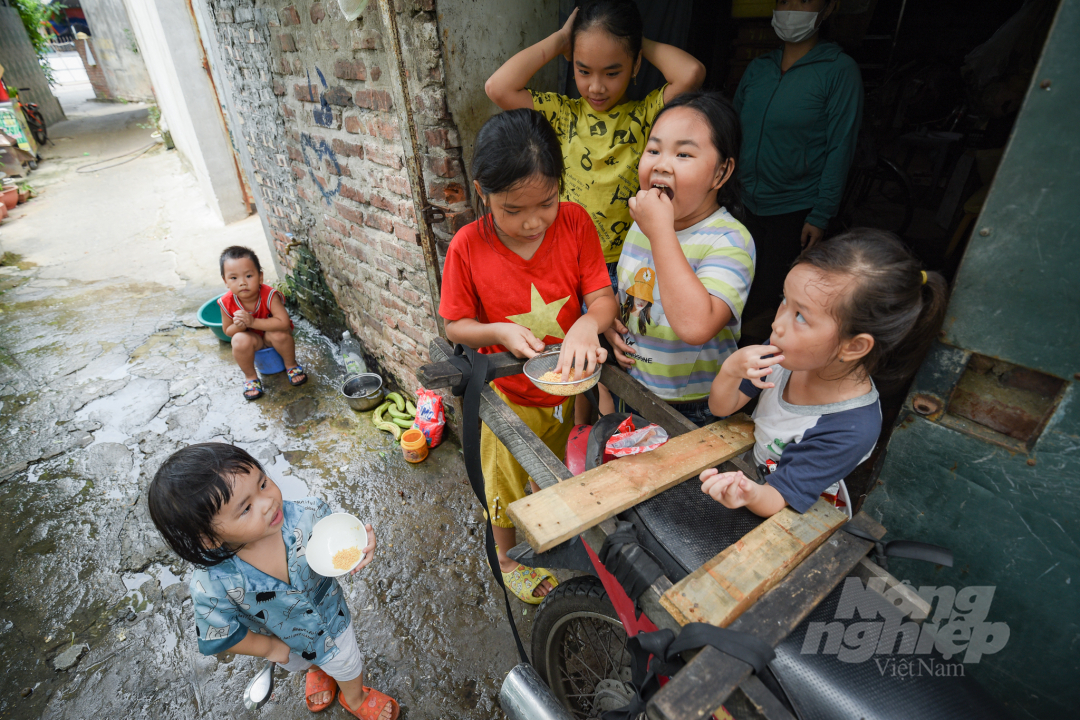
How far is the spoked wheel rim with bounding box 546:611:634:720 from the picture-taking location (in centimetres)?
154

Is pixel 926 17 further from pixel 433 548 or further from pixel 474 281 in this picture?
pixel 433 548

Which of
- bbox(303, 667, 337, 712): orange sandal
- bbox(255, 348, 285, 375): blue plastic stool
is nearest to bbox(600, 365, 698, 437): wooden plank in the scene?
bbox(303, 667, 337, 712): orange sandal

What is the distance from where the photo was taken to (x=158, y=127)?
1188cm

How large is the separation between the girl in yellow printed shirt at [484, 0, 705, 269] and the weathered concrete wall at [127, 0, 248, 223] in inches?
248

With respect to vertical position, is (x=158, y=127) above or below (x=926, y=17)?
below

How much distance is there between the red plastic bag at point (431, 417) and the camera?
313 centimetres

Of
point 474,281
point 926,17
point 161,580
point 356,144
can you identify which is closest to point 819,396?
point 474,281

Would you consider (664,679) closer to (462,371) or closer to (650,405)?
(650,405)

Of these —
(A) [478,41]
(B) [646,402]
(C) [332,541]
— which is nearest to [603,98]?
(A) [478,41]

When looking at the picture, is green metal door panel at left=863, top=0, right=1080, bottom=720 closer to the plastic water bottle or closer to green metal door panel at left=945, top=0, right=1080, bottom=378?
green metal door panel at left=945, top=0, right=1080, bottom=378

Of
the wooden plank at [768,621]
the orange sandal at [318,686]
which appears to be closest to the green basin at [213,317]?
the orange sandal at [318,686]

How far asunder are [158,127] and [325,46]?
13011mm

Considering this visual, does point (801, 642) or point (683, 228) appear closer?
point (801, 642)

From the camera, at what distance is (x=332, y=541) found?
153 cm
